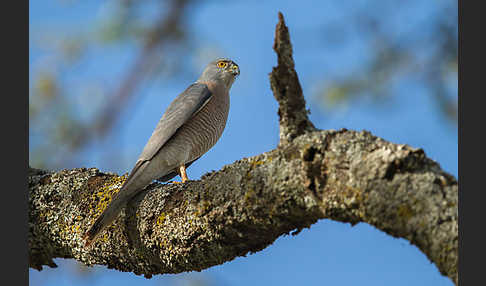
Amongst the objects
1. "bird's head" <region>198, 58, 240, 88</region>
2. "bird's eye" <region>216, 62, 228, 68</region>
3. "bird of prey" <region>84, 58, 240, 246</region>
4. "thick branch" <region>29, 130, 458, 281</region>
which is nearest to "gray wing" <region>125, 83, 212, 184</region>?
"bird of prey" <region>84, 58, 240, 246</region>

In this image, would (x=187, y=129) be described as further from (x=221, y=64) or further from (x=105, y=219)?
(x=105, y=219)

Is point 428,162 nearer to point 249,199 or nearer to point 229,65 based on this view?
point 249,199

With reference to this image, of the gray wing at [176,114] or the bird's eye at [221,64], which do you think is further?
the bird's eye at [221,64]

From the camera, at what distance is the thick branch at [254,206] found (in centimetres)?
204

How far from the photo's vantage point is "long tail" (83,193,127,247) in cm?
313

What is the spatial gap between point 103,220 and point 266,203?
1169mm

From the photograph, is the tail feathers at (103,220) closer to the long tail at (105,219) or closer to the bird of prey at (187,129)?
the long tail at (105,219)

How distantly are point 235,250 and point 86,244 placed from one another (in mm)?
996

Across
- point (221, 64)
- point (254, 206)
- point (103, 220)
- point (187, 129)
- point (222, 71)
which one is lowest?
point (254, 206)

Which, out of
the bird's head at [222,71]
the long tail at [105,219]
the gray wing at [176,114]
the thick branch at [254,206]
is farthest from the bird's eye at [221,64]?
the long tail at [105,219]

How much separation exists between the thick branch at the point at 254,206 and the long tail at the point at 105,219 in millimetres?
58

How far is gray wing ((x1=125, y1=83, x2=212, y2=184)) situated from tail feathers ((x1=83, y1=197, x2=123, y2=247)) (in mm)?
925

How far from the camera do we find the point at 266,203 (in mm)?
2521

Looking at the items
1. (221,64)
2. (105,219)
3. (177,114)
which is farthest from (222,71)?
(105,219)
